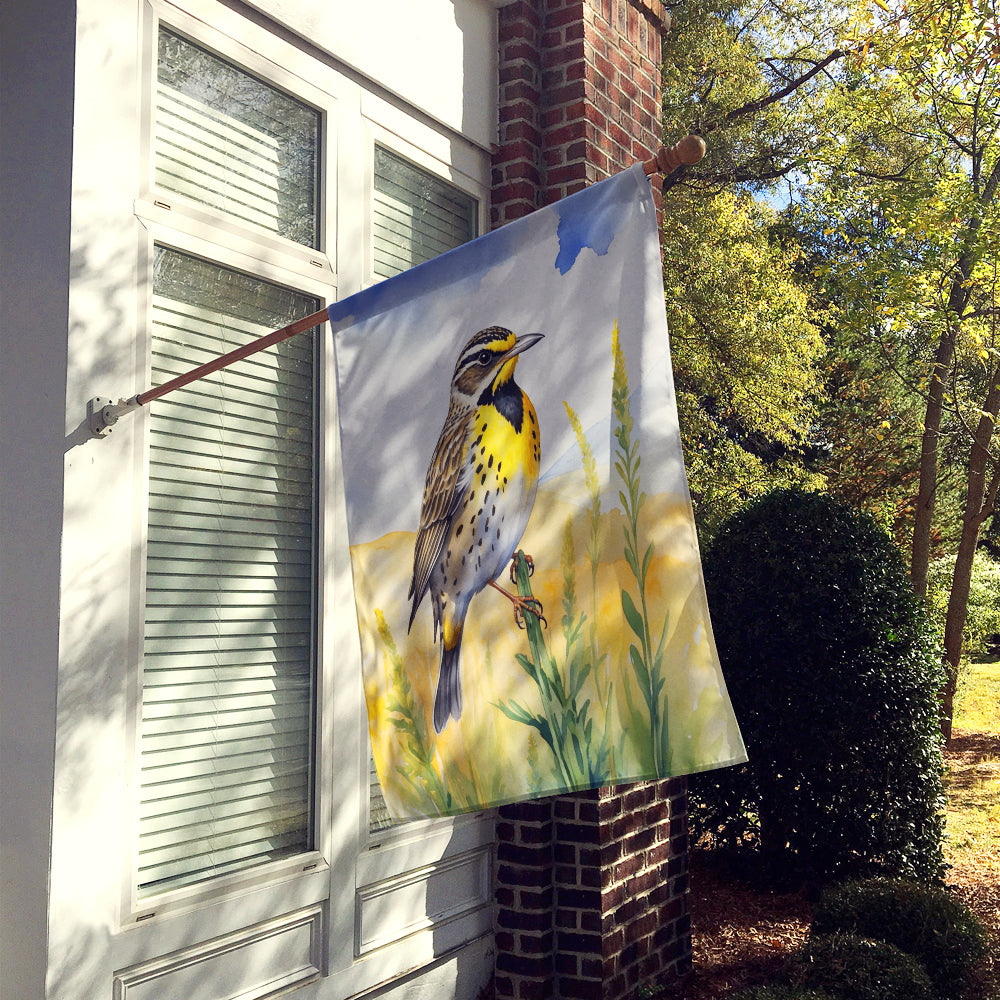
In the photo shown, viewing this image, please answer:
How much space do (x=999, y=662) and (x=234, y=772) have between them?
20.4 metres

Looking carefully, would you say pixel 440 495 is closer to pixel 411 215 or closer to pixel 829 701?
pixel 411 215

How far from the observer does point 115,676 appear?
2795mm

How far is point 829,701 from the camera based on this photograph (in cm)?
574

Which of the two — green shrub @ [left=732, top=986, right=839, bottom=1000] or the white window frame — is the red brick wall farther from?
green shrub @ [left=732, top=986, right=839, bottom=1000]

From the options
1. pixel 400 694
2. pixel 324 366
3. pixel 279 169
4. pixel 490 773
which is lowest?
pixel 490 773

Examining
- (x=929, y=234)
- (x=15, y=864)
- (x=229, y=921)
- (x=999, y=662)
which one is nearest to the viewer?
(x=15, y=864)

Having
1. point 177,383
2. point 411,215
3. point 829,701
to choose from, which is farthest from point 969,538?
point 177,383

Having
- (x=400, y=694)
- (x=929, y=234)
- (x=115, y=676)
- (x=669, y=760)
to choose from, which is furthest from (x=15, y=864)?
(x=929, y=234)

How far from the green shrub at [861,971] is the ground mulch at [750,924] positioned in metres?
0.45

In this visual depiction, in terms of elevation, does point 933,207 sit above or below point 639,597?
A: above

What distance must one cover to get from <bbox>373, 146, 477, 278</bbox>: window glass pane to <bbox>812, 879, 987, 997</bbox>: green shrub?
3477 mm

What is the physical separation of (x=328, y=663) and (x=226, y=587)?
0.52 meters

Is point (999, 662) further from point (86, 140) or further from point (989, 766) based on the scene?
point (86, 140)

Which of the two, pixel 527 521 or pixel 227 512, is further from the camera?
pixel 227 512
